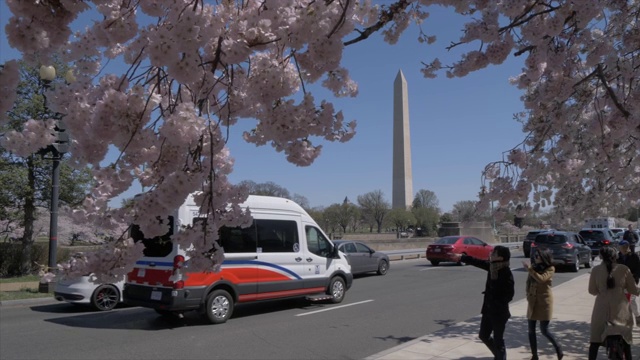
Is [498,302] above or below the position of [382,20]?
below

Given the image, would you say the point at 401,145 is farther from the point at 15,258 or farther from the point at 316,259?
the point at 316,259

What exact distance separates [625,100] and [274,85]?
5.11 metres

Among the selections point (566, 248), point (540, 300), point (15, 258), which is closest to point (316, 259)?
point (540, 300)

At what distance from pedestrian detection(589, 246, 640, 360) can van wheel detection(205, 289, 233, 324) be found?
21.2ft

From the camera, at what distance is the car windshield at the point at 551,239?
72.8 ft

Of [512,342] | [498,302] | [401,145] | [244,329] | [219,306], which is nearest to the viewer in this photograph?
[498,302]

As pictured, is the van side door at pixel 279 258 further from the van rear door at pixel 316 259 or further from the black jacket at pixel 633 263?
the black jacket at pixel 633 263

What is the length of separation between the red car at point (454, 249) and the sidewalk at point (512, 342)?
13481 mm

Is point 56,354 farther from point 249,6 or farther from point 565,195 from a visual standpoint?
point 565,195

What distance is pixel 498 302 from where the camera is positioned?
6223mm

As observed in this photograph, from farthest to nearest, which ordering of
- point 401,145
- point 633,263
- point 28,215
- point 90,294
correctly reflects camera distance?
point 401,145 < point 28,215 < point 90,294 < point 633,263

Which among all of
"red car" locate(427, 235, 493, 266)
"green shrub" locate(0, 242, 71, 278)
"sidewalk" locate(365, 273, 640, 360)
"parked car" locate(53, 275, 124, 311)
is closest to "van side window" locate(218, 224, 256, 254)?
"parked car" locate(53, 275, 124, 311)

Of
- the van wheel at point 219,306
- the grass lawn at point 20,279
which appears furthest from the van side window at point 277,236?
the grass lawn at point 20,279

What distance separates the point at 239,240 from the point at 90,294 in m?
4.01
